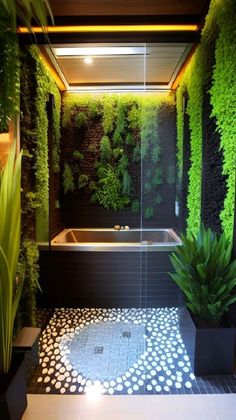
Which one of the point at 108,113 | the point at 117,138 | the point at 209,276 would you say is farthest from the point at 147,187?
the point at 209,276

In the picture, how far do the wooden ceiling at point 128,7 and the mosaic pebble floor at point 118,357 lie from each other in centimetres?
287

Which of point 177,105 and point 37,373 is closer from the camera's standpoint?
point 37,373

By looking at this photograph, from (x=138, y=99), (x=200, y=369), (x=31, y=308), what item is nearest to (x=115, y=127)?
(x=138, y=99)

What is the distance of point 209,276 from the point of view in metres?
2.03

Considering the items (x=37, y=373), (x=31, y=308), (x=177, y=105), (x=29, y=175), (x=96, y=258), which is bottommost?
(x=37, y=373)

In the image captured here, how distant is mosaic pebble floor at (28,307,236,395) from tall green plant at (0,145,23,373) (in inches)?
25.3

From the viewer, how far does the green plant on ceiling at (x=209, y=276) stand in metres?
1.97

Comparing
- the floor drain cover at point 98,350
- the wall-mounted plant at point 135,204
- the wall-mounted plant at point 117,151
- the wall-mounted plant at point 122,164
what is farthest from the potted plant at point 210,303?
the wall-mounted plant at point 117,151

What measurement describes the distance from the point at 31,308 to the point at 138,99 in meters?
3.32

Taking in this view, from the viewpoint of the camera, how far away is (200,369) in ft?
6.50

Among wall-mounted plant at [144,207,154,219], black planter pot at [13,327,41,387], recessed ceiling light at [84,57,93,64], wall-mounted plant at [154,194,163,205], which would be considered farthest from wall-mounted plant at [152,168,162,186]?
black planter pot at [13,327,41,387]

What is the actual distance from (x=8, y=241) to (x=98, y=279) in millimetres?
1763

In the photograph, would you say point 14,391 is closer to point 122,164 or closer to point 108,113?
point 122,164

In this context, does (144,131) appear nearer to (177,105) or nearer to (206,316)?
(177,105)
